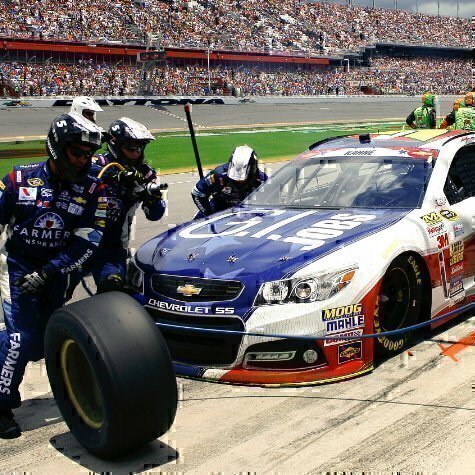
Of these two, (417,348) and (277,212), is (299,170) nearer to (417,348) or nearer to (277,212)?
(277,212)

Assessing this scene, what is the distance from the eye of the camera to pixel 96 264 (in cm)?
511

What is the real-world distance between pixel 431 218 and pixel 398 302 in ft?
2.62

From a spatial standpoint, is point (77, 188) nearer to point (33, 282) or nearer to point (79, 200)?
point (79, 200)

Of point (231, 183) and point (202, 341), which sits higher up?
point (231, 183)

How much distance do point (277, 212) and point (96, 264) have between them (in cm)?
146

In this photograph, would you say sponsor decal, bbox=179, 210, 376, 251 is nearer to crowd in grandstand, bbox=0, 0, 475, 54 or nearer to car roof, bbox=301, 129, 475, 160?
car roof, bbox=301, 129, 475, 160

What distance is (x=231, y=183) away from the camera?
6582 millimetres

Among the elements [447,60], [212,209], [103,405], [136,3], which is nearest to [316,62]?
[136,3]

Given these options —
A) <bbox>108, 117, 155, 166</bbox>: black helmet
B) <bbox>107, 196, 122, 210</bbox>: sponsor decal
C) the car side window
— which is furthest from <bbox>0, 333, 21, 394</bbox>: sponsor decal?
the car side window

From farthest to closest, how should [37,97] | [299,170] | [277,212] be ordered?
Result: [37,97] → [299,170] → [277,212]

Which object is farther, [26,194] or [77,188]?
[77,188]

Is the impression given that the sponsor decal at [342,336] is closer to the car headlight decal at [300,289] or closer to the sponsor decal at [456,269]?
the car headlight decal at [300,289]

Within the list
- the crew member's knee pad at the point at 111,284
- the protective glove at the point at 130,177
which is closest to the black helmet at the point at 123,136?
the protective glove at the point at 130,177

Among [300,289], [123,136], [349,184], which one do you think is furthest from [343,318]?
[123,136]
